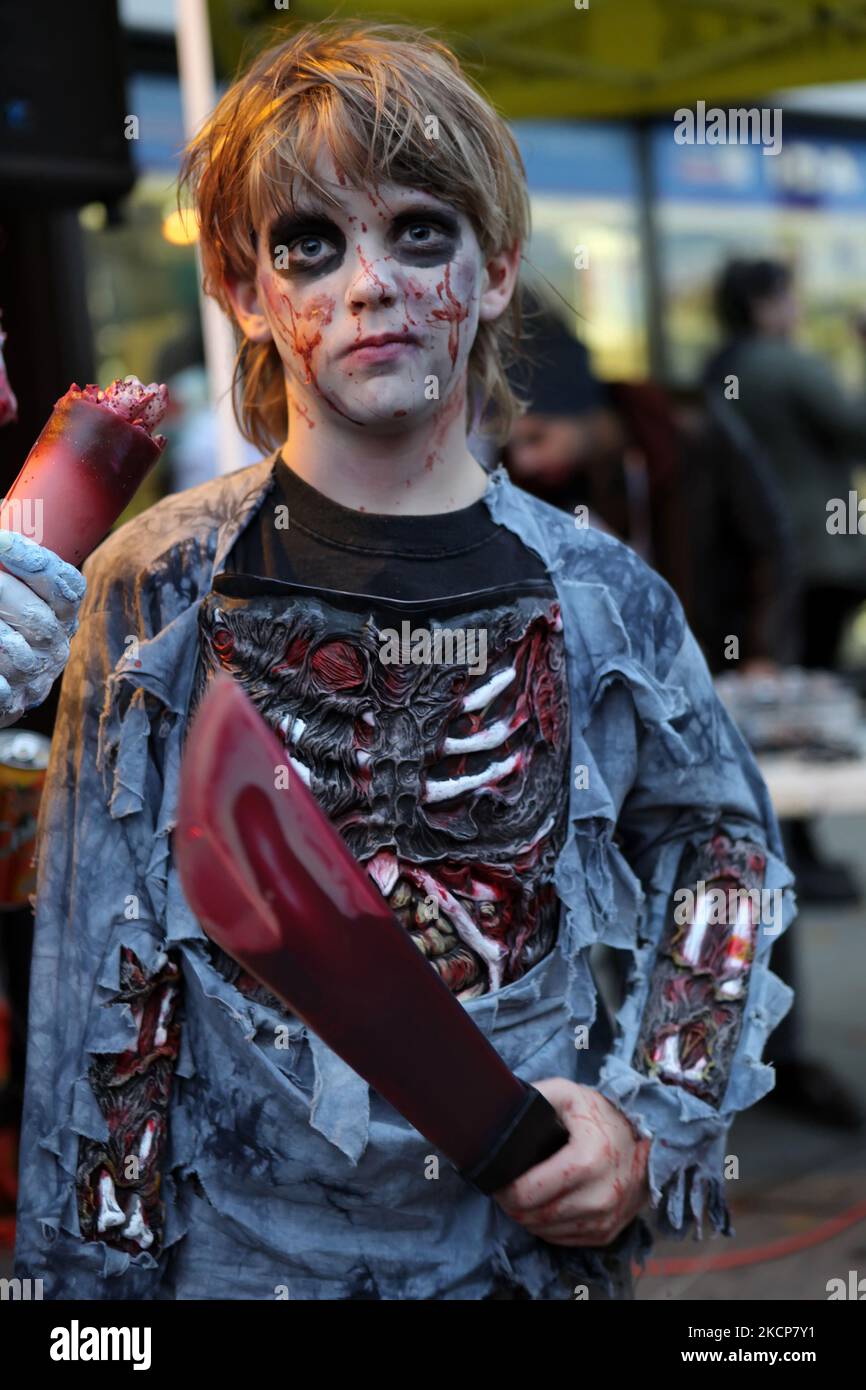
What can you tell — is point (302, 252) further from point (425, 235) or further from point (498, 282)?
point (498, 282)

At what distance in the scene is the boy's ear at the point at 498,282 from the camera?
5.61 feet

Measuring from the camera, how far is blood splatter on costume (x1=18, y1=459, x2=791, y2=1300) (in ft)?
5.24

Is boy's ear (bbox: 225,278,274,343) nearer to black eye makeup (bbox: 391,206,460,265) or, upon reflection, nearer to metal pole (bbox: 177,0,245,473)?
black eye makeup (bbox: 391,206,460,265)

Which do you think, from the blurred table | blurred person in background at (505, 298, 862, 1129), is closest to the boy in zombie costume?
the blurred table

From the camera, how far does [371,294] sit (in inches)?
60.5

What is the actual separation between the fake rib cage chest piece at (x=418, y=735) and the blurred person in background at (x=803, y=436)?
4.02 metres

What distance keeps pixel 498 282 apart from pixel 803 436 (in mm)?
4265

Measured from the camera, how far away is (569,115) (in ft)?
18.1

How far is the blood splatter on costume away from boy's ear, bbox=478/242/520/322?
0.66 ft

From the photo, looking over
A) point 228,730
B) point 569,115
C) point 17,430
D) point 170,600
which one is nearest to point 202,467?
point 569,115

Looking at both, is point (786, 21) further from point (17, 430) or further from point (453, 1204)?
point (453, 1204)

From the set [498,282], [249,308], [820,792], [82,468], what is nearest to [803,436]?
[820,792]
